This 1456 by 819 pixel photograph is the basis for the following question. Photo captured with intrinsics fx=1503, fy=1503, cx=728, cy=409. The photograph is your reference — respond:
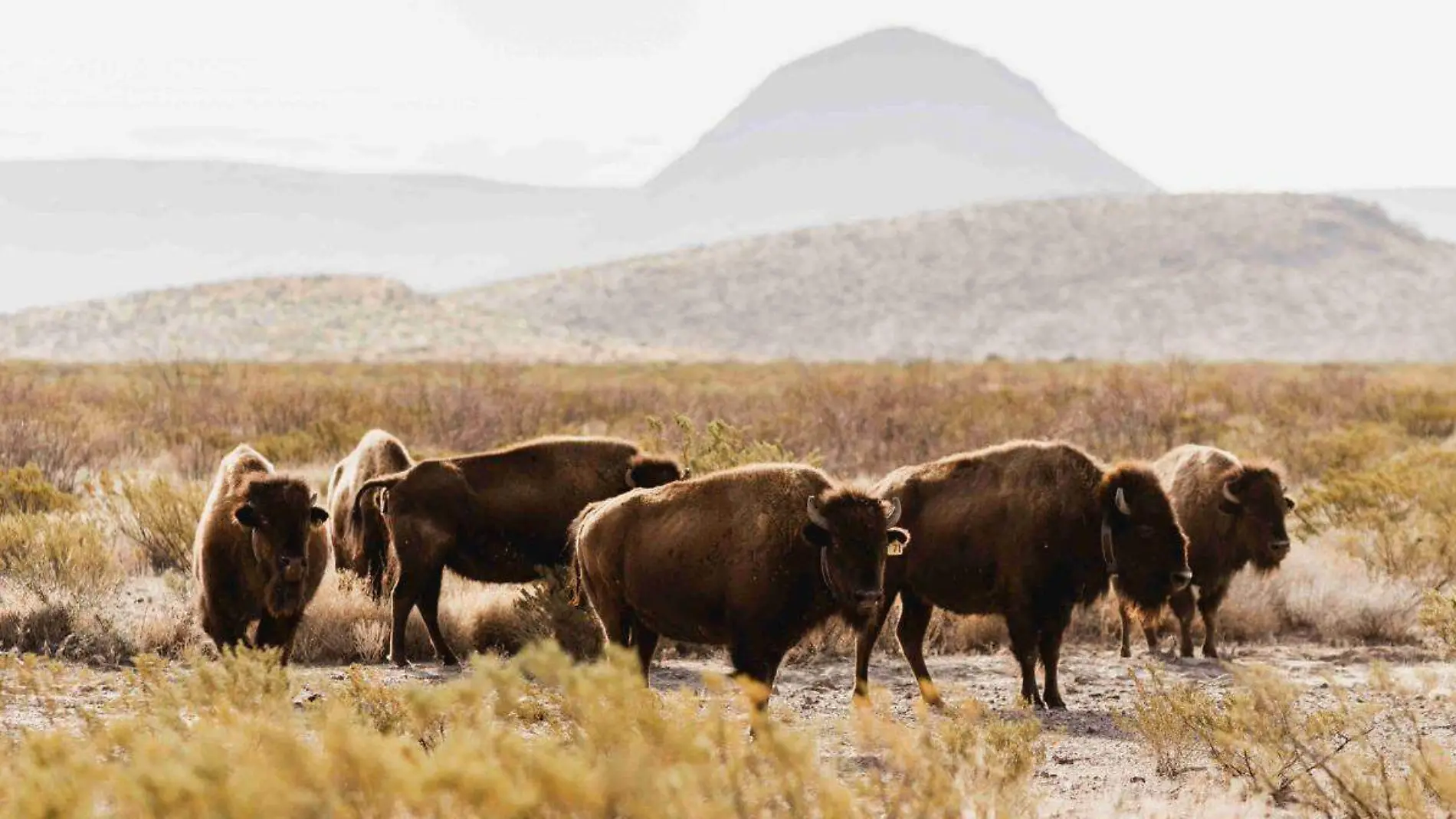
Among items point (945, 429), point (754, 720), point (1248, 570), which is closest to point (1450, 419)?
point (945, 429)

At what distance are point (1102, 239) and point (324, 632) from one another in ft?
369

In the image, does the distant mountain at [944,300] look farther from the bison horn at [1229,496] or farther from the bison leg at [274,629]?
the bison leg at [274,629]

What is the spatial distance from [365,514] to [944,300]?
101m

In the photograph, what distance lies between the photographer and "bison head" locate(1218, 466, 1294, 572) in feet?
36.2

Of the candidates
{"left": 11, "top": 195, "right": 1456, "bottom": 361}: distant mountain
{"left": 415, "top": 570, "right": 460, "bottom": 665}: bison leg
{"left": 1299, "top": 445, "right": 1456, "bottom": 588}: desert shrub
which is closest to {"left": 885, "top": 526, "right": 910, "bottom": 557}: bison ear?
{"left": 415, "top": 570, "right": 460, "bottom": 665}: bison leg

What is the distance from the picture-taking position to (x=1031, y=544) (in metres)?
8.98

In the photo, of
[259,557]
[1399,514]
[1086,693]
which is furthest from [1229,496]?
[259,557]

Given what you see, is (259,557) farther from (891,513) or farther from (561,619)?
(891,513)

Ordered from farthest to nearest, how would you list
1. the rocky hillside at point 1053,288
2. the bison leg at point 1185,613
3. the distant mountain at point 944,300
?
the rocky hillside at point 1053,288
the distant mountain at point 944,300
the bison leg at point 1185,613

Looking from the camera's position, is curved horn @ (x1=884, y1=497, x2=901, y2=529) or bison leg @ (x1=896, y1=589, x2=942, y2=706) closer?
curved horn @ (x1=884, y1=497, x2=901, y2=529)

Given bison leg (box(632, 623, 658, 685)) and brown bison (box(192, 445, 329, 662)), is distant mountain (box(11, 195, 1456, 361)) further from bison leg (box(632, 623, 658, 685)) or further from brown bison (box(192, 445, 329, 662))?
bison leg (box(632, 623, 658, 685))

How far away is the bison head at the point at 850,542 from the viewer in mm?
7242

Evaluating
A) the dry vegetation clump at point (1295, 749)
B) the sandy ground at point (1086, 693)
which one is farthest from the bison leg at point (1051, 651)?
the dry vegetation clump at point (1295, 749)

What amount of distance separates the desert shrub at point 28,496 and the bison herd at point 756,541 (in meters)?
4.29
